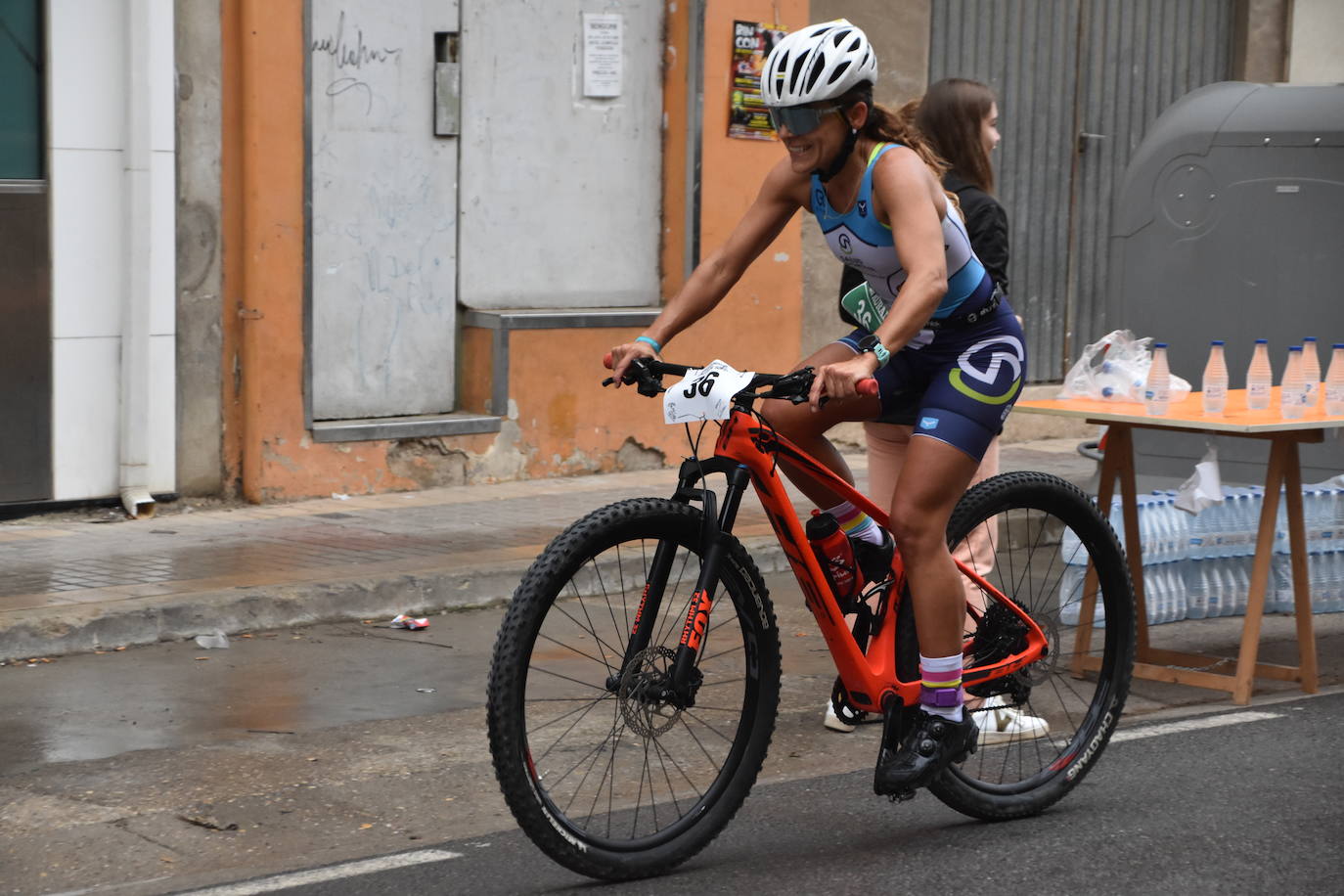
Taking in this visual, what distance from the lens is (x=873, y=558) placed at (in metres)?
4.64

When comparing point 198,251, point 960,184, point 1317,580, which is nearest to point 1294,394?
point 960,184

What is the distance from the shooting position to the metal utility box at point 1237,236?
28.0 ft

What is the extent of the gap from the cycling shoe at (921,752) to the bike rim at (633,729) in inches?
14.7

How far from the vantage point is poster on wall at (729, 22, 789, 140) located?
10867 millimetres

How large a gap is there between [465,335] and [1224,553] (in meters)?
4.51

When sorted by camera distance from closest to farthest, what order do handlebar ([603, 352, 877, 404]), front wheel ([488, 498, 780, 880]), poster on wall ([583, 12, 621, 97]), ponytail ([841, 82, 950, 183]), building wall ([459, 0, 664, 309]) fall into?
1. front wheel ([488, 498, 780, 880])
2. handlebar ([603, 352, 877, 404])
3. ponytail ([841, 82, 950, 183])
4. building wall ([459, 0, 664, 309])
5. poster on wall ([583, 12, 621, 97])

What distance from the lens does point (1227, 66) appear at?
1426cm

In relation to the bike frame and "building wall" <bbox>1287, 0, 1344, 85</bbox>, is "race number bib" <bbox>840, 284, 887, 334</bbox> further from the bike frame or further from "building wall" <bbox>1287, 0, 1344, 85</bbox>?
"building wall" <bbox>1287, 0, 1344, 85</bbox>

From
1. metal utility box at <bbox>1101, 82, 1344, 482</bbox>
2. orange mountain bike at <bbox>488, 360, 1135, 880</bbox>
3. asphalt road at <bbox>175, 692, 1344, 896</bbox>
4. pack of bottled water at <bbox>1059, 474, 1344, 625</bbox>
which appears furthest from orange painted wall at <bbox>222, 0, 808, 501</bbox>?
asphalt road at <bbox>175, 692, 1344, 896</bbox>

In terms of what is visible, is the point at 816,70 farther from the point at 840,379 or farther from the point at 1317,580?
the point at 1317,580

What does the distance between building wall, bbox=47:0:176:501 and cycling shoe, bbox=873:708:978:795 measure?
5.37 m

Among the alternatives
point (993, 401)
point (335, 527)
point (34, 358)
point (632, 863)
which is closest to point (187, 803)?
point (632, 863)

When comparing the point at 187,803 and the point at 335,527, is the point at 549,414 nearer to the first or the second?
the point at 335,527

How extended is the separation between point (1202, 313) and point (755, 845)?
4.92 metres
